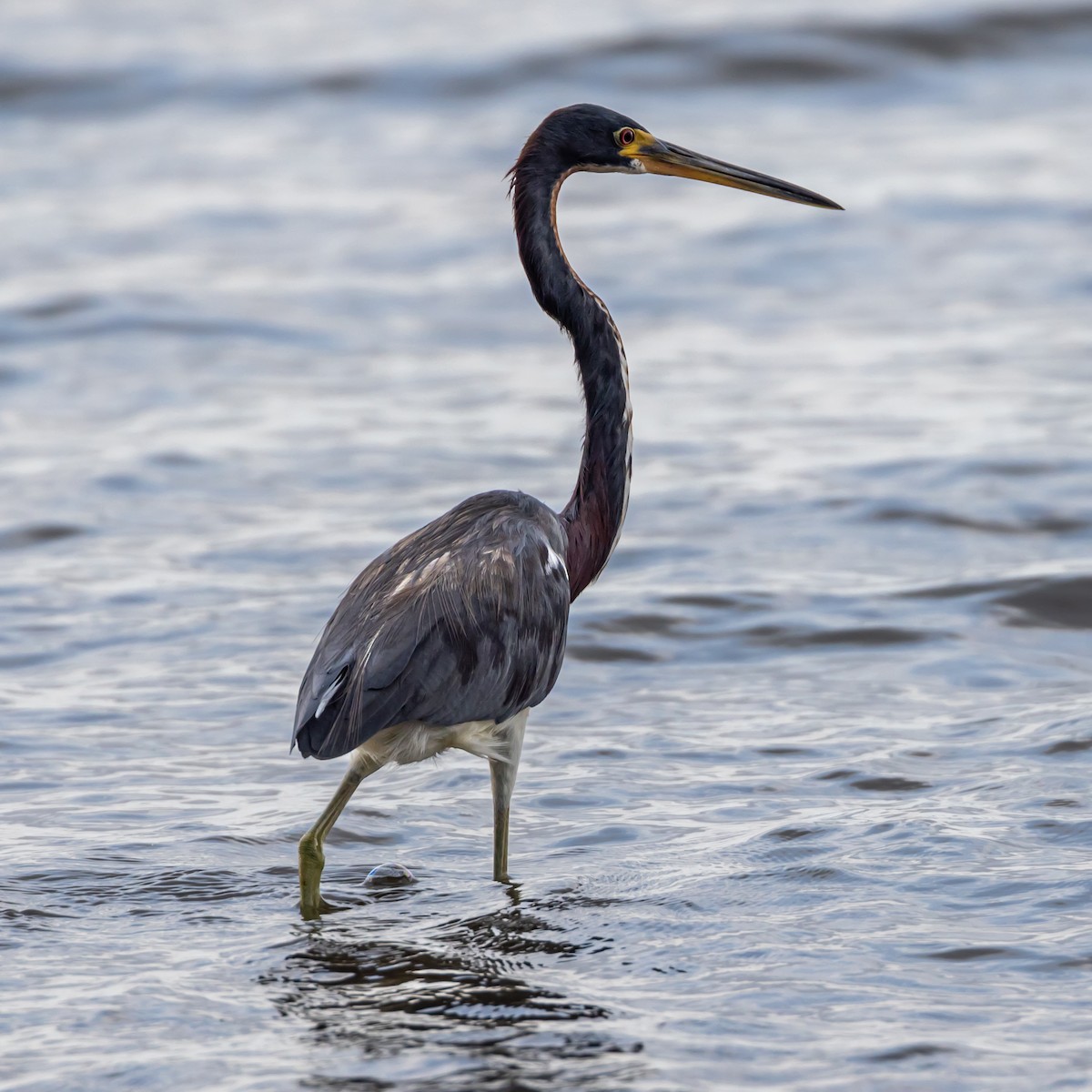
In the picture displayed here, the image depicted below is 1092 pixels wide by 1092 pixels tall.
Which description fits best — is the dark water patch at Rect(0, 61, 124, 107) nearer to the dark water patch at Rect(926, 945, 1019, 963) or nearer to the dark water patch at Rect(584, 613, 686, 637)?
the dark water patch at Rect(584, 613, 686, 637)

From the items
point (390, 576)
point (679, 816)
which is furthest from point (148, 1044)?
point (679, 816)

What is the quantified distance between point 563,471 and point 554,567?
16.8ft

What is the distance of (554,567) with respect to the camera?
6766mm

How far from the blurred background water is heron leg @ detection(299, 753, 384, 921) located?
0.50 feet

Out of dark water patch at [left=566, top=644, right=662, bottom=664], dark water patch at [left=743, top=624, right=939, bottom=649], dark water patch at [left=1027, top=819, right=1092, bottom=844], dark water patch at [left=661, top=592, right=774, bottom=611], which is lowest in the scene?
dark water patch at [left=1027, top=819, right=1092, bottom=844]

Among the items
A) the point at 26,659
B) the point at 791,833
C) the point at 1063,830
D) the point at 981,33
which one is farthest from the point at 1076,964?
the point at 981,33

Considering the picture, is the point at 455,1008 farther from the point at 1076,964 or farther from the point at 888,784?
the point at 888,784

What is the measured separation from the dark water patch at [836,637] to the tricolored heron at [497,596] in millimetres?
2001

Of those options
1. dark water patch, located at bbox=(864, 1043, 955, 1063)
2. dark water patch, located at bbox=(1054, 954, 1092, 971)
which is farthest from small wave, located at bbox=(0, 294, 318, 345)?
dark water patch, located at bbox=(864, 1043, 955, 1063)

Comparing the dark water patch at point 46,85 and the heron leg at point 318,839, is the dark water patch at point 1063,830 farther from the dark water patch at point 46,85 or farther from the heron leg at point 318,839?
the dark water patch at point 46,85

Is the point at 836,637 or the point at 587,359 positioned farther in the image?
the point at 836,637

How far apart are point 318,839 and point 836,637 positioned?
3723 millimetres

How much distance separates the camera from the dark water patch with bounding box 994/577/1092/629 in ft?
30.9

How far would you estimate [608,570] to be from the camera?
33.9 ft
